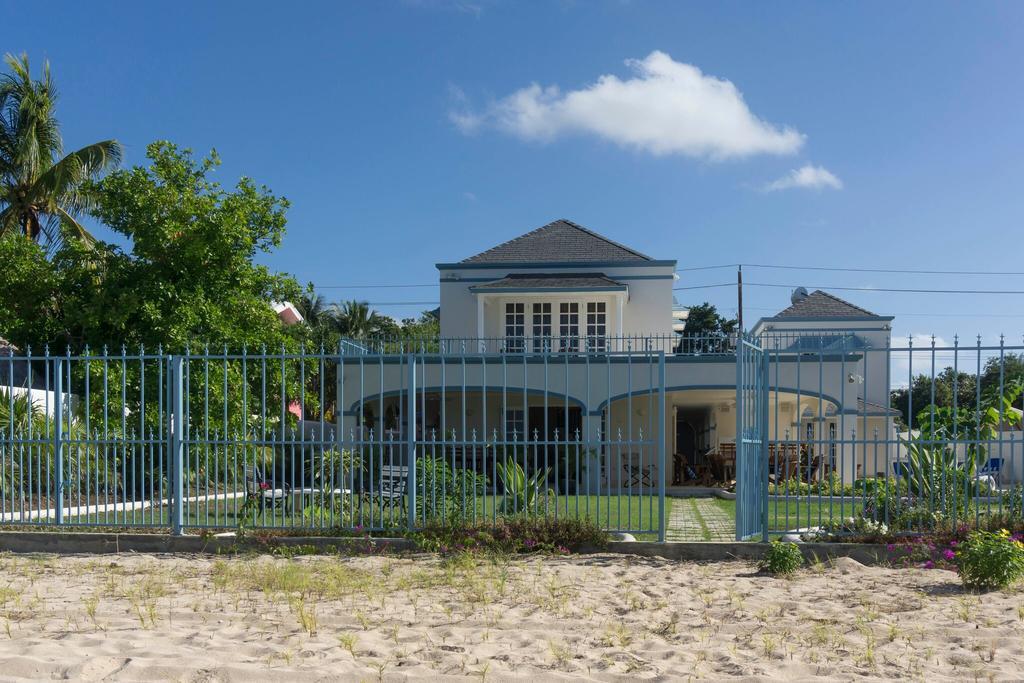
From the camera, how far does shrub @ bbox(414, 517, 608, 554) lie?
10.1m

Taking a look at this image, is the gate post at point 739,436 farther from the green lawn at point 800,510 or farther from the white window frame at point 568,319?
the white window frame at point 568,319

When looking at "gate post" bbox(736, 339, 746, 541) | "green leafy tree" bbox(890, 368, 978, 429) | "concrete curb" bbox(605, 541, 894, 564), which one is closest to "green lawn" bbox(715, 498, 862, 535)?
"concrete curb" bbox(605, 541, 894, 564)

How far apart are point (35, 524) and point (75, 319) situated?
9677 mm

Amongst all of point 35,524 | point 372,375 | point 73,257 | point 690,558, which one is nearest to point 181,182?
point 73,257

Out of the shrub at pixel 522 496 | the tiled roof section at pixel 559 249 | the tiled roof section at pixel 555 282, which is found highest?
the tiled roof section at pixel 559 249

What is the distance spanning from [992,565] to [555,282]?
821 inches

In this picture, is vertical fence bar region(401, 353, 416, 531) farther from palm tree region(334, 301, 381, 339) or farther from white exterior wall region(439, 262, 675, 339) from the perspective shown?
palm tree region(334, 301, 381, 339)

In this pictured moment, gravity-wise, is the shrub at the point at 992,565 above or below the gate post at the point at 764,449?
below

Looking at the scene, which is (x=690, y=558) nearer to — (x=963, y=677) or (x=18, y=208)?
(x=963, y=677)

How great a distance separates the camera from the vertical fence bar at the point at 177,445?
1060 cm

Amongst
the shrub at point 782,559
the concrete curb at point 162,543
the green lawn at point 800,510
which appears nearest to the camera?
the shrub at point 782,559

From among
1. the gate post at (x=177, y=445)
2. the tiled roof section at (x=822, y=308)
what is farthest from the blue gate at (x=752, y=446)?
the tiled roof section at (x=822, y=308)

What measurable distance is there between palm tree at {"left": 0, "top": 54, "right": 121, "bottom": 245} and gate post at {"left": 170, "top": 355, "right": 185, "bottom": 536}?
53.4ft

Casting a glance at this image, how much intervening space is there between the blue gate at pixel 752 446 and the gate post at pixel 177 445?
602 cm
